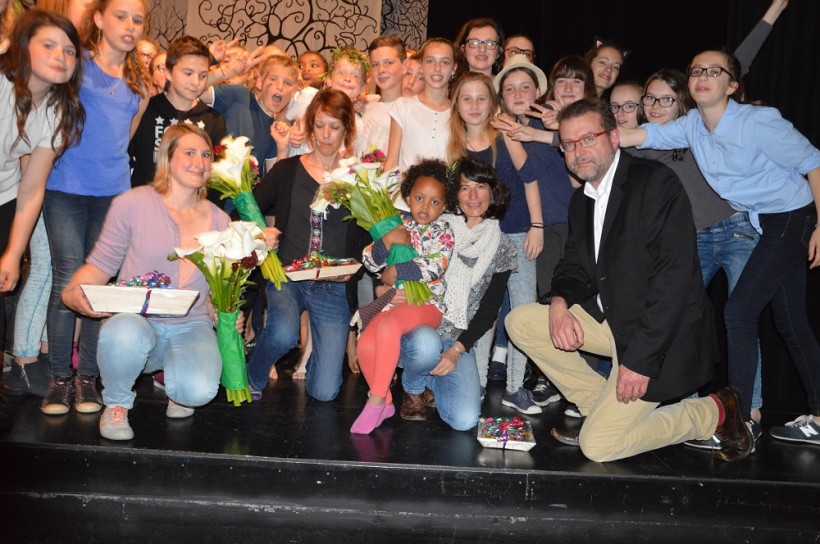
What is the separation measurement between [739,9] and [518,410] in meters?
2.75

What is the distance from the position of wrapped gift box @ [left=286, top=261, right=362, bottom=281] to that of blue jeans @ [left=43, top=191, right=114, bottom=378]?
925 mm

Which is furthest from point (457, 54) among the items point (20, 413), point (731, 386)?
point (20, 413)

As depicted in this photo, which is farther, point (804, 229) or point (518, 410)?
Answer: point (518, 410)

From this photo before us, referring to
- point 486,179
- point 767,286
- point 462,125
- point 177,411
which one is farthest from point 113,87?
point 767,286

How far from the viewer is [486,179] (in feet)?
11.9

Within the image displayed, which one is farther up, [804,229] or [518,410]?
[804,229]

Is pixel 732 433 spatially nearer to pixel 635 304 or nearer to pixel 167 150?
pixel 635 304

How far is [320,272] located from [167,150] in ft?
2.90

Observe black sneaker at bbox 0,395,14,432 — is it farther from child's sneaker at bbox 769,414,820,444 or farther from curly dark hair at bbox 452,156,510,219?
child's sneaker at bbox 769,414,820,444

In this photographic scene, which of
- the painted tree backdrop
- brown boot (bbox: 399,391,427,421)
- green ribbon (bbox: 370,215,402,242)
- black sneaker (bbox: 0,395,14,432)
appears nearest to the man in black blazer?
brown boot (bbox: 399,391,427,421)

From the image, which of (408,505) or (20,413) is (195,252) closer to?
(20,413)

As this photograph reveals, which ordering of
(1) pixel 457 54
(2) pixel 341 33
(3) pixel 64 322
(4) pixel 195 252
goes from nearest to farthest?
(4) pixel 195 252, (3) pixel 64 322, (1) pixel 457 54, (2) pixel 341 33

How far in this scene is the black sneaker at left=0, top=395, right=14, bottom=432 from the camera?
3148 millimetres

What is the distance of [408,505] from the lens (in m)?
3.03
